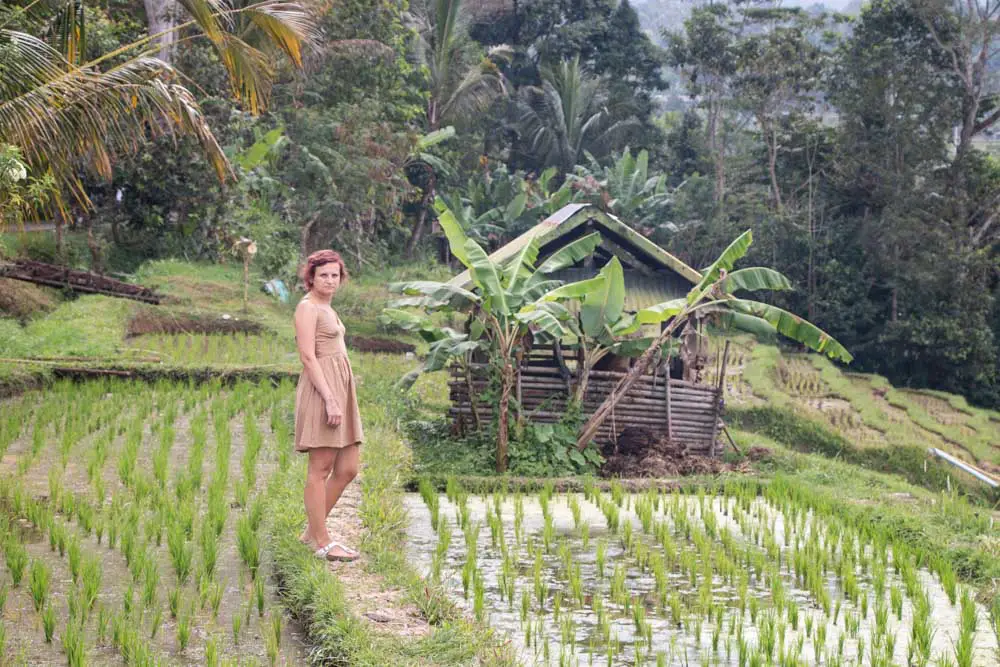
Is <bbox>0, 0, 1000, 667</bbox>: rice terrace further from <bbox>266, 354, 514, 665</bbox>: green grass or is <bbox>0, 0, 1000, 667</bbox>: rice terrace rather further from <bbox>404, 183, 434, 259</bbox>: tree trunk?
<bbox>404, 183, 434, 259</bbox>: tree trunk

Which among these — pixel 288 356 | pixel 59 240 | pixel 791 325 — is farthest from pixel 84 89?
pixel 59 240

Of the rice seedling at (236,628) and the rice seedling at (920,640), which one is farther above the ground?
the rice seedling at (236,628)

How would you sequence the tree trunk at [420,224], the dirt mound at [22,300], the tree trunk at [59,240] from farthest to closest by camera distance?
1. the tree trunk at [420,224]
2. the tree trunk at [59,240]
3. the dirt mound at [22,300]

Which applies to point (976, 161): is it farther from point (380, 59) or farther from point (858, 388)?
point (380, 59)

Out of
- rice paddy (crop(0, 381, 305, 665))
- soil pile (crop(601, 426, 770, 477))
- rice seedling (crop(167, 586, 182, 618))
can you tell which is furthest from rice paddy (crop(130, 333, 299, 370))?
rice seedling (crop(167, 586, 182, 618))

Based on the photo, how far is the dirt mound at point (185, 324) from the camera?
642 inches

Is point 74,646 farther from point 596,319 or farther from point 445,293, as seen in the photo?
point 596,319

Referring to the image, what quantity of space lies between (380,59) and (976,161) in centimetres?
1291

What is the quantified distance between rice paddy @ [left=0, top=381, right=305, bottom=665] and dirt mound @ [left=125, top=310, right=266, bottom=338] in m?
6.52

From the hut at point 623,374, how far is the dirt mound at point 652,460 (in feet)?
0.38

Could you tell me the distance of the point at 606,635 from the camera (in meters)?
4.61

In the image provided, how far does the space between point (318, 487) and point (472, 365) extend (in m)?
5.85

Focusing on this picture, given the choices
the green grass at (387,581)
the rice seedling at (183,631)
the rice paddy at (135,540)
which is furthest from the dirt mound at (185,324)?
the rice seedling at (183,631)

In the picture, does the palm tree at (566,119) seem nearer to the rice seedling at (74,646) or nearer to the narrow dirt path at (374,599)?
the narrow dirt path at (374,599)
